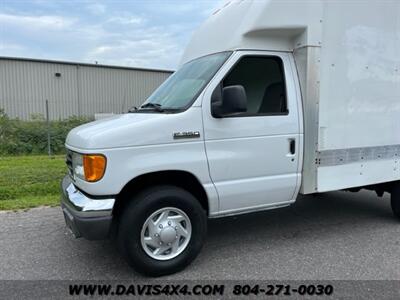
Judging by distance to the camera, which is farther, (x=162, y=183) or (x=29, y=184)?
(x=29, y=184)

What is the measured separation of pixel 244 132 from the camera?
13.6 feet

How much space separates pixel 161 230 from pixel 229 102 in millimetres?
1425

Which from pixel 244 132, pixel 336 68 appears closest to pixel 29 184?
pixel 244 132

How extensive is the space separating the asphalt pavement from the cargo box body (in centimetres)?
72

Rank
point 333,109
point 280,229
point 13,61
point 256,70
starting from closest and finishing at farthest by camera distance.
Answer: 1. point 333,109
2. point 256,70
3. point 280,229
4. point 13,61

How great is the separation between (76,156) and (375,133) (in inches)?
142

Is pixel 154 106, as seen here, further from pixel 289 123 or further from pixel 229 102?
pixel 289 123

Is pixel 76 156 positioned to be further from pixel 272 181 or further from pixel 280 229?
pixel 280 229

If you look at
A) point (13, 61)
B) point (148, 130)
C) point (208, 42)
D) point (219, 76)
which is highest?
point (13, 61)

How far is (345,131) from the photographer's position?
4719mm

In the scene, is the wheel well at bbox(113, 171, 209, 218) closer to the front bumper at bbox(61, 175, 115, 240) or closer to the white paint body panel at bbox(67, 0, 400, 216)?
the white paint body panel at bbox(67, 0, 400, 216)

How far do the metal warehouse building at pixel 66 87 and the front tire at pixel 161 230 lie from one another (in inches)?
776

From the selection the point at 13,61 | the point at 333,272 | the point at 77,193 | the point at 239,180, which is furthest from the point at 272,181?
the point at 13,61

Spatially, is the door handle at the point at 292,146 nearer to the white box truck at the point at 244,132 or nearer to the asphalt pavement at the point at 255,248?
the white box truck at the point at 244,132
